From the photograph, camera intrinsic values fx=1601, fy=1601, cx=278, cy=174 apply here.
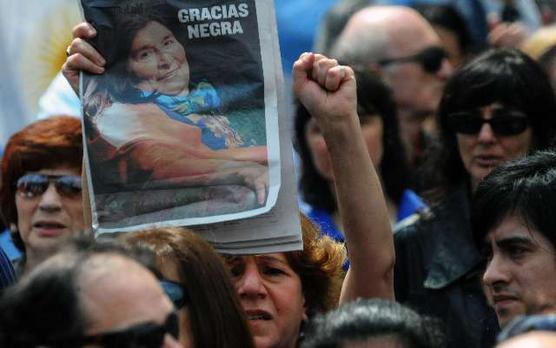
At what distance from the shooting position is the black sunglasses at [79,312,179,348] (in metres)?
3.21

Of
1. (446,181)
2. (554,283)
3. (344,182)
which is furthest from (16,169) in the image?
(554,283)

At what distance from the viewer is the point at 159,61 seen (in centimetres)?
439

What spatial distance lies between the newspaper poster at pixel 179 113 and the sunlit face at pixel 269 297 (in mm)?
408

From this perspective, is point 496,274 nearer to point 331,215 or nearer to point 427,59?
point 331,215

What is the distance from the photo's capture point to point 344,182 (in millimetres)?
Result: 4406

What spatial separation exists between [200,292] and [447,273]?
157 centimetres

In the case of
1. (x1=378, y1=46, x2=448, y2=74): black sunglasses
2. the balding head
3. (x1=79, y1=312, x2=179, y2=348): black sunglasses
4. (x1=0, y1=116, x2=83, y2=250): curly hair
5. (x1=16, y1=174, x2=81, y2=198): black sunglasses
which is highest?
the balding head

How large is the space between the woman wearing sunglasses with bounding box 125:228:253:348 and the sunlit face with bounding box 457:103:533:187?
1.80 metres

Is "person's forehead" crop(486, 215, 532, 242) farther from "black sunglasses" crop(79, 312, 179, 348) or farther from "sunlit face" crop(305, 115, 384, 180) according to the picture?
"sunlit face" crop(305, 115, 384, 180)

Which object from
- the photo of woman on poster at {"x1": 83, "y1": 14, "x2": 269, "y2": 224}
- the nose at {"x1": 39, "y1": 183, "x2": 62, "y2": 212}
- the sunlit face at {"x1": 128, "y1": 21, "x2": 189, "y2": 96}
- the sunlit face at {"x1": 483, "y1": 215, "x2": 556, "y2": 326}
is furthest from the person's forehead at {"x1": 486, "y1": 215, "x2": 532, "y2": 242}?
the nose at {"x1": 39, "y1": 183, "x2": 62, "y2": 212}

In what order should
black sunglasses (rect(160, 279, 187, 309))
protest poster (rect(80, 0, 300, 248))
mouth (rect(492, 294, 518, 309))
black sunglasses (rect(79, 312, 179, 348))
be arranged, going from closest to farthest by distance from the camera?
black sunglasses (rect(79, 312, 179, 348)), black sunglasses (rect(160, 279, 187, 309)), protest poster (rect(80, 0, 300, 248)), mouth (rect(492, 294, 518, 309))

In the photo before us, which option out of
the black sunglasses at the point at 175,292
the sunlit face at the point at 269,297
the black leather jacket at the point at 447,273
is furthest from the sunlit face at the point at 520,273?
the black sunglasses at the point at 175,292

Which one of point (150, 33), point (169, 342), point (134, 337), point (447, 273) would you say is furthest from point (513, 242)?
point (134, 337)

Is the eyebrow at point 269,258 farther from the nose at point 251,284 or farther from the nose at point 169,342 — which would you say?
the nose at point 169,342
